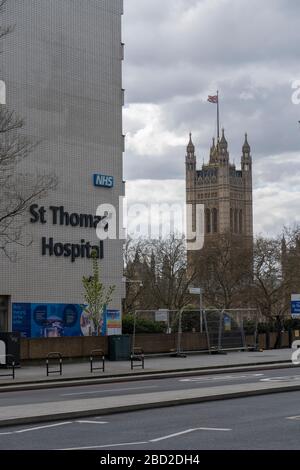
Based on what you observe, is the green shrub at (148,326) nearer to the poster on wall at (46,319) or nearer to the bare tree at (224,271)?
the poster on wall at (46,319)

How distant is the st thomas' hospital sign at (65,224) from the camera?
46.8 m

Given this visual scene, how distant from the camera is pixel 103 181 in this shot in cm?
5022

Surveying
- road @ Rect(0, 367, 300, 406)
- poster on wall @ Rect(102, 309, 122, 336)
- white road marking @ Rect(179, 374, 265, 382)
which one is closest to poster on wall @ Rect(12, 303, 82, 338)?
poster on wall @ Rect(102, 309, 122, 336)

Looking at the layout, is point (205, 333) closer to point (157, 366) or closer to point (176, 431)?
point (157, 366)

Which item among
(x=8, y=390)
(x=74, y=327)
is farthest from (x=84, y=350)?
Result: (x=8, y=390)

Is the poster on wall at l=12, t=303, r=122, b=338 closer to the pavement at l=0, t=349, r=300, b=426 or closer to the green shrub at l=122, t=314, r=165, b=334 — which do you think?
the green shrub at l=122, t=314, r=165, b=334

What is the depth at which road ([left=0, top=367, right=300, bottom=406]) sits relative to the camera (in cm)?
2389

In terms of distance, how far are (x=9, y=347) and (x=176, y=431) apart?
20.9 meters

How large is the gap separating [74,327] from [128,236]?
149 ft

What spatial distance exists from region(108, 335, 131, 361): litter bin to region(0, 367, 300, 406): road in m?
7.36

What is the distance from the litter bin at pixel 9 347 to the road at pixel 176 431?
16.1 meters

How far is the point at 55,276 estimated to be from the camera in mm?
47719

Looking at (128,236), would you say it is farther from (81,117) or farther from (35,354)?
(35,354)

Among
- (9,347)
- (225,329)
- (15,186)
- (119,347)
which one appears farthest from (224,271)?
(9,347)
